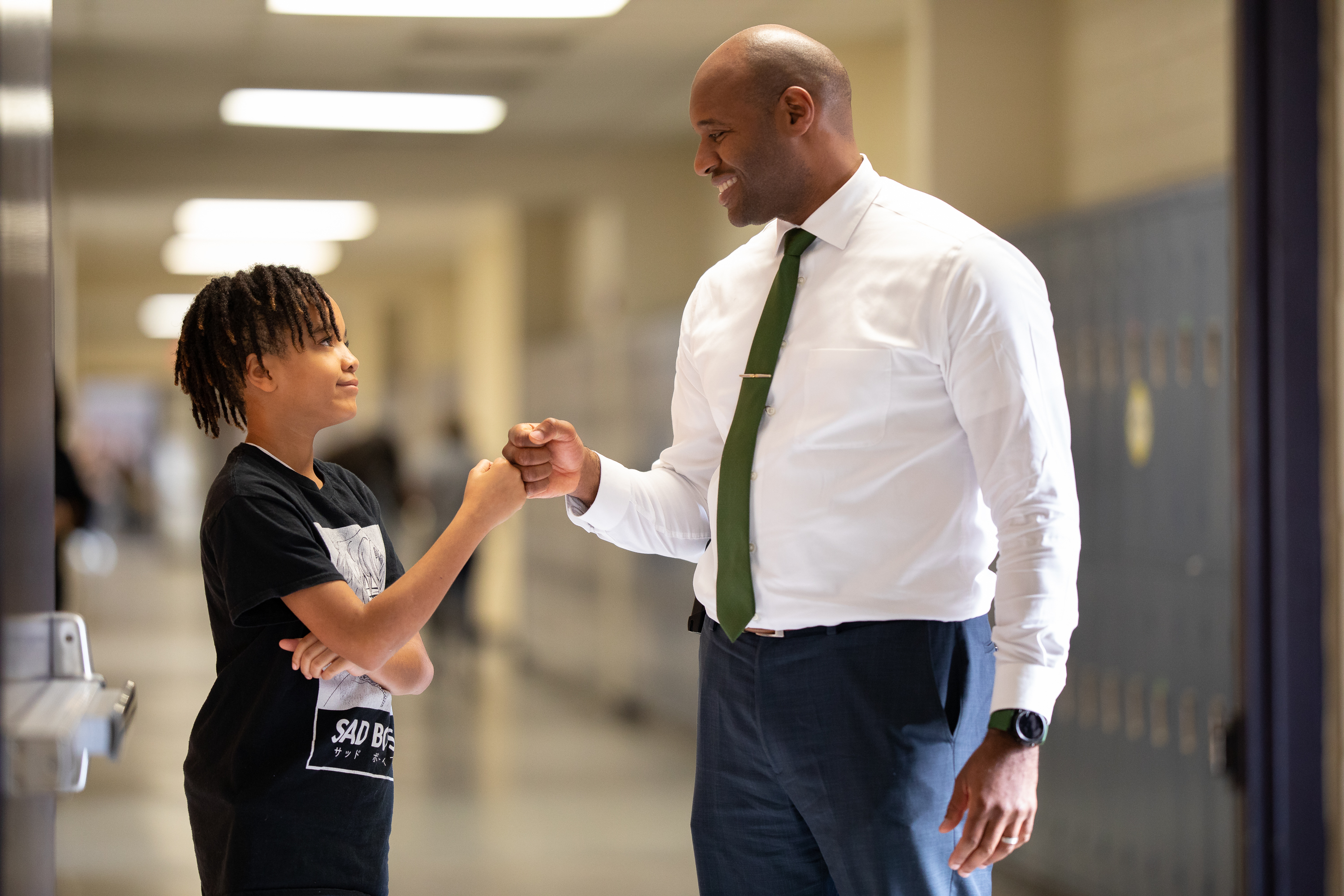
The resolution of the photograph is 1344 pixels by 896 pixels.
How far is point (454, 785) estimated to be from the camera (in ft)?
11.3

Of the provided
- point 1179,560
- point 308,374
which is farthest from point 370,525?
point 1179,560

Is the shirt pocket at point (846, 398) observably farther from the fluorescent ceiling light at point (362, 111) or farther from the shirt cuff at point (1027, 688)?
the fluorescent ceiling light at point (362, 111)

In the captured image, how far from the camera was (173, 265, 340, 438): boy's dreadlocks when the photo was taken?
4.79 ft

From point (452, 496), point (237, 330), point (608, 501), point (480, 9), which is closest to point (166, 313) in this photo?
point (237, 330)

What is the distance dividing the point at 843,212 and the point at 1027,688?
629mm

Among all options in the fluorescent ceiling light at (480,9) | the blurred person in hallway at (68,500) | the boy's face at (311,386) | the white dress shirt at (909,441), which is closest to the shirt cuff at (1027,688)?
the white dress shirt at (909,441)

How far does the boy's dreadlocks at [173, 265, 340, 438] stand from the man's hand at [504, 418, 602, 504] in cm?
26

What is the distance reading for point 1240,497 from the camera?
259cm

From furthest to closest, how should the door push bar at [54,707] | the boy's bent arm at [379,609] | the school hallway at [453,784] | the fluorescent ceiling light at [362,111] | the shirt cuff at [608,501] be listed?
the fluorescent ceiling light at [362,111] < the school hallway at [453,784] < the shirt cuff at [608,501] < the boy's bent arm at [379,609] < the door push bar at [54,707]

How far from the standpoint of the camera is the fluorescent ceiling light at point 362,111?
106 inches

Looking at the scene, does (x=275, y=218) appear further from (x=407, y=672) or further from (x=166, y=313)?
(x=407, y=672)

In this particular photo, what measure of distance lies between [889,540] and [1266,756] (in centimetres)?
149

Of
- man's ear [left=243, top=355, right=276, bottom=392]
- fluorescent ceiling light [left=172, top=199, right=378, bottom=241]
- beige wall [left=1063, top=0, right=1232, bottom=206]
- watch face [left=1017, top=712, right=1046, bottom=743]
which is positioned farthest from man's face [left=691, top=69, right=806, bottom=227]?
beige wall [left=1063, top=0, right=1232, bottom=206]

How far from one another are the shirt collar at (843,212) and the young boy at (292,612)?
52cm
